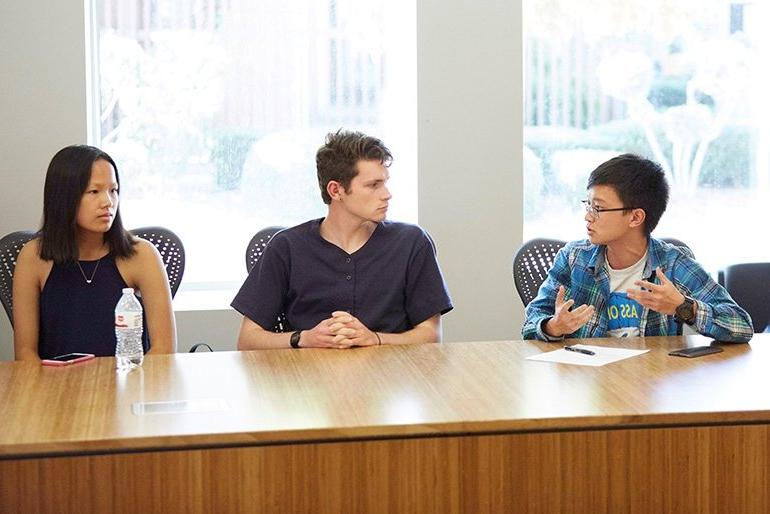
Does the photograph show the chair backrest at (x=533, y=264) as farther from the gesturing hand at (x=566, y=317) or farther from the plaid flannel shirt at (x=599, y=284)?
the gesturing hand at (x=566, y=317)

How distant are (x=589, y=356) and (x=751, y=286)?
4.43ft

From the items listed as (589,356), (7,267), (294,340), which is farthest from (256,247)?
(589,356)

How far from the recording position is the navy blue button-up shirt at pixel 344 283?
131 inches

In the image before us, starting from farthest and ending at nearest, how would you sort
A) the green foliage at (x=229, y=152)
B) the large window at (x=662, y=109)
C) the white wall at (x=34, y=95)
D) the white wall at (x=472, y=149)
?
the large window at (x=662, y=109) → the green foliage at (x=229, y=152) → the white wall at (x=472, y=149) → the white wall at (x=34, y=95)

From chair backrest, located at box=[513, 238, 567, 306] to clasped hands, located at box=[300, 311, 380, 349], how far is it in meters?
0.73

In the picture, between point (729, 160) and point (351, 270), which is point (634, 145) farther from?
point (351, 270)

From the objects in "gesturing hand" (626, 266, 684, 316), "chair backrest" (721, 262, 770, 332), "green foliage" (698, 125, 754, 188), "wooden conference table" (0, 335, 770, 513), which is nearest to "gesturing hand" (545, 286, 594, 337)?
Answer: "gesturing hand" (626, 266, 684, 316)

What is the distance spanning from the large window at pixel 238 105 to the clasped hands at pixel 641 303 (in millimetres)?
1752

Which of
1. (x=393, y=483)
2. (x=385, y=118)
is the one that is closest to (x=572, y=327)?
(x=393, y=483)

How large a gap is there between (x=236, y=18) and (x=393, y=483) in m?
3.01

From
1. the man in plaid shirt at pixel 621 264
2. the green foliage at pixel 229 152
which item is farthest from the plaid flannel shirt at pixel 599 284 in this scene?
the green foliage at pixel 229 152

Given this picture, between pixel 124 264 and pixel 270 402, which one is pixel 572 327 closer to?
pixel 270 402

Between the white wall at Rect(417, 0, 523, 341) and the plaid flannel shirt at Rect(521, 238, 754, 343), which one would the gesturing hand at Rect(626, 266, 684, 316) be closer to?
the plaid flannel shirt at Rect(521, 238, 754, 343)

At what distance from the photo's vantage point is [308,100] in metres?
4.84
